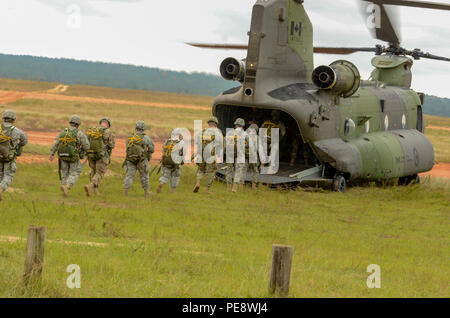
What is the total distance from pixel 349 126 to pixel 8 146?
35.6 feet

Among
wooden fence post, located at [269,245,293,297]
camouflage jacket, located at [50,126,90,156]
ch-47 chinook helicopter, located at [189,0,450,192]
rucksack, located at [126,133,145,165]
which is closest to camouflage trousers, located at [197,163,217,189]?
rucksack, located at [126,133,145,165]

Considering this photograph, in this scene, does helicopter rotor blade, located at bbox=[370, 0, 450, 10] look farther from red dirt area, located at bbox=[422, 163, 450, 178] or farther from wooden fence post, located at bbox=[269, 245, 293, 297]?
red dirt area, located at bbox=[422, 163, 450, 178]

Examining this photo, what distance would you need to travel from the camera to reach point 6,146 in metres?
15.2

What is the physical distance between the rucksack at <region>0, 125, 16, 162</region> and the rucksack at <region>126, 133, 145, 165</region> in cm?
289

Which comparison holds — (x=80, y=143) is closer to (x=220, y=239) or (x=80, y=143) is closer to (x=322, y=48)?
(x=220, y=239)

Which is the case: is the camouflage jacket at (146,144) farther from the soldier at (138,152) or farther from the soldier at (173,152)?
the soldier at (173,152)

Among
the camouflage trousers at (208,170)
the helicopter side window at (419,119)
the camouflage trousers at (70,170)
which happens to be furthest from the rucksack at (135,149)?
the helicopter side window at (419,119)

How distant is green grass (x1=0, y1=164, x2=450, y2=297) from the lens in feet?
29.9

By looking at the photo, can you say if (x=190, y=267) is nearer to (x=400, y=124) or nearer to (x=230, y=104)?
(x=230, y=104)

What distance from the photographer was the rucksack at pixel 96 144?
17000 millimetres

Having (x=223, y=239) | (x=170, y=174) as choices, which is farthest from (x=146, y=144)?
(x=223, y=239)

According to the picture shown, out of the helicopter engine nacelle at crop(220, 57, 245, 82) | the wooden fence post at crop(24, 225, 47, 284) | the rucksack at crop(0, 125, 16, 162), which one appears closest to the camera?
the wooden fence post at crop(24, 225, 47, 284)

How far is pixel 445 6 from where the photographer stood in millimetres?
17656
